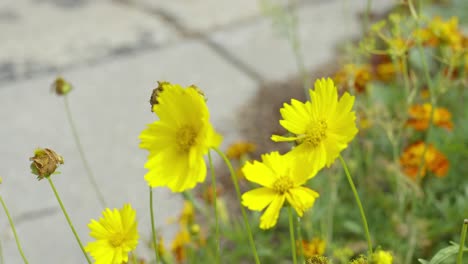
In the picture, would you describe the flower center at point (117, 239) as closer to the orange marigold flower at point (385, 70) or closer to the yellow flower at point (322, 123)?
the yellow flower at point (322, 123)

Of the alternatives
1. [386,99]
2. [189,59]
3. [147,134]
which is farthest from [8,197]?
[147,134]

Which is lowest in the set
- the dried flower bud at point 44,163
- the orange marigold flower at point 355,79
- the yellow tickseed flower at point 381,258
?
the yellow tickseed flower at point 381,258

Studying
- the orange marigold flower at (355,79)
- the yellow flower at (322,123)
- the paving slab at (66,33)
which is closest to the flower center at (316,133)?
the yellow flower at (322,123)

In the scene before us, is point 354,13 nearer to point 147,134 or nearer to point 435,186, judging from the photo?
point 435,186

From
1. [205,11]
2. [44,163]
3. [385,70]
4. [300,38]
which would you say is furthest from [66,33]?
[44,163]

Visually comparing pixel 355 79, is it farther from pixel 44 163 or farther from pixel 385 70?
pixel 44 163

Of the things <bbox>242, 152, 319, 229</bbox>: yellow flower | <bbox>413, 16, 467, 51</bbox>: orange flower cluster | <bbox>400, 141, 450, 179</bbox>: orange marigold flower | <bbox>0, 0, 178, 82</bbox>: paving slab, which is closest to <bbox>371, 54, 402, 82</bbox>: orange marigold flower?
<bbox>413, 16, 467, 51</bbox>: orange flower cluster
